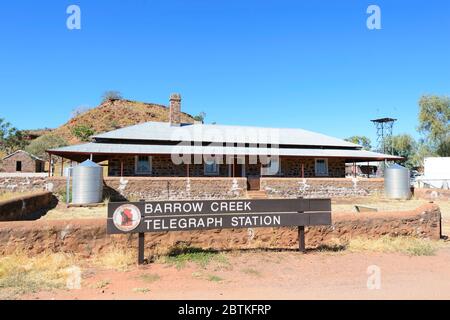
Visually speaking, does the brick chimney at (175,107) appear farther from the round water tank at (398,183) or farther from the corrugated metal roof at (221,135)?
the round water tank at (398,183)

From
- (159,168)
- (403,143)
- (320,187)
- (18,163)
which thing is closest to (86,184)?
(159,168)

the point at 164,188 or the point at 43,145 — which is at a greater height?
the point at 43,145

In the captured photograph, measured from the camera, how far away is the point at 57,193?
52.6 feet

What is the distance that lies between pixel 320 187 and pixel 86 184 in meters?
12.7

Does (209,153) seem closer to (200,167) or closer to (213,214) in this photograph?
(200,167)

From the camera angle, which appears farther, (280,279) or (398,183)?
(398,183)

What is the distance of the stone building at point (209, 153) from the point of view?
20141 mm

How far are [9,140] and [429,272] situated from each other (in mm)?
68549

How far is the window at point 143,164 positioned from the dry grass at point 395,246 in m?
15.5

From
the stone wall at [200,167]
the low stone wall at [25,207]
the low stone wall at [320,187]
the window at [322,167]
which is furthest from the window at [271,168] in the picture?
the low stone wall at [25,207]

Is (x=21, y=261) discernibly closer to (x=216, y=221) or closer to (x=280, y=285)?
(x=216, y=221)

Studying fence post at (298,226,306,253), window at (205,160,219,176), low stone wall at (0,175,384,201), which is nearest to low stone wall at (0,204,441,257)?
fence post at (298,226,306,253)

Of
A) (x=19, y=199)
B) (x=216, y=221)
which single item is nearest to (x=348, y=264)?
(x=216, y=221)

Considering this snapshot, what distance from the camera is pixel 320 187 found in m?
19.4
